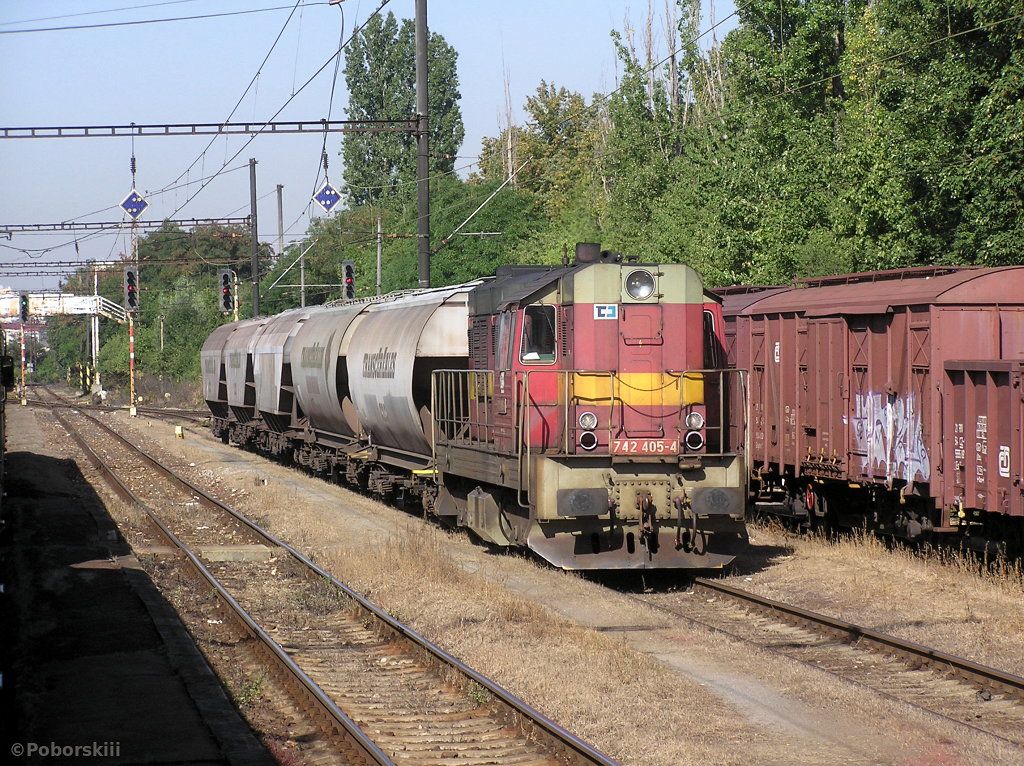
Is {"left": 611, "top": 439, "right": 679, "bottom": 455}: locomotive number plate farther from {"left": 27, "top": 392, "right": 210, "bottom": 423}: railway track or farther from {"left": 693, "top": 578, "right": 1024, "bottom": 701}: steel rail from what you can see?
{"left": 27, "top": 392, "right": 210, "bottom": 423}: railway track

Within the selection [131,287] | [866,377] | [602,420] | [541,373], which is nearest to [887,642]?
[602,420]

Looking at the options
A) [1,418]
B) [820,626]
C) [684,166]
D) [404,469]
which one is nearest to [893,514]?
[820,626]

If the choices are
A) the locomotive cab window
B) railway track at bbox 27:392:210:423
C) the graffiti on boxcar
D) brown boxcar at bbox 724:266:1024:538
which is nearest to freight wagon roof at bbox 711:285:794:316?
brown boxcar at bbox 724:266:1024:538

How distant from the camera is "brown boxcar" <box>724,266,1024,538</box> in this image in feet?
47.6

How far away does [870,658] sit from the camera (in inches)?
427

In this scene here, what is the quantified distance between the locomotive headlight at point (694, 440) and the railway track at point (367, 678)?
4.16 m

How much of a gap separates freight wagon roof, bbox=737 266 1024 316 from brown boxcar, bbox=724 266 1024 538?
0.02 meters

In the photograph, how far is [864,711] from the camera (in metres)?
9.06

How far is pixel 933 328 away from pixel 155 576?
10.4 metres

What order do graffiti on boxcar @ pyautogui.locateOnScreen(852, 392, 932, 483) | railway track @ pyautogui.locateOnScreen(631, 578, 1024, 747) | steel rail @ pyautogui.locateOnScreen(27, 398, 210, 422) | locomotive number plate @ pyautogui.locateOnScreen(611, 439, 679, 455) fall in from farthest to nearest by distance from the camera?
steel rail @ pyautogui.locateOnScreen(27, 398, 210, 422) < graffiti on boxcar @ pyautogui.locateOnScreen(852, 392, 932, 483) < locomotive number plate @ pyautogui.locateOnScreen(611, 439, 679, 455) < railway track @ pyautogui.locateOnScreen(631, 578, 1024, 747)

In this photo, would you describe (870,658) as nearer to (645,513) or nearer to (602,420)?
(645,513)

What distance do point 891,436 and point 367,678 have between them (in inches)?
319

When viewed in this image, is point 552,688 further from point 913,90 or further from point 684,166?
point 684,166

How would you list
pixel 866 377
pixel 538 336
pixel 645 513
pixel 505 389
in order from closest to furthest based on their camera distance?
pixel 645 513 < pixel 538 336 < pixel 505 389 < pixel 866 377
